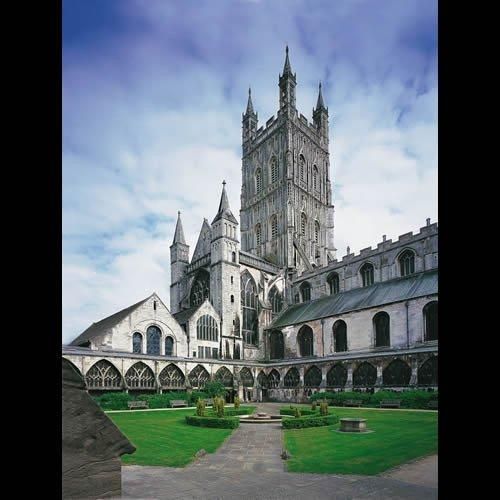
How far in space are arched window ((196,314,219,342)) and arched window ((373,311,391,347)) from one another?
16425 millimetres

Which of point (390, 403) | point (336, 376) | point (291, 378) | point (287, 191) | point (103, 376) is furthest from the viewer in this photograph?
point (287, 191)

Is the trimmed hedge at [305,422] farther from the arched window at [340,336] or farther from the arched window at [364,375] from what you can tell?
the arched window at [340,336]

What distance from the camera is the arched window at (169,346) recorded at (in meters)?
42.0

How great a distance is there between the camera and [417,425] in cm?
1961

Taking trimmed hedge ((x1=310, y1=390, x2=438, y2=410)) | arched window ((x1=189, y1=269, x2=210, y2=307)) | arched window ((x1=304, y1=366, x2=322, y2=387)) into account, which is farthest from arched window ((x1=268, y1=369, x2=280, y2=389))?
arched window ((x1=189, y1=269, x2=210, y2=307))

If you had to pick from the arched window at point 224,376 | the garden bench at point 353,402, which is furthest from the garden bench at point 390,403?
the arched window at point 224,376

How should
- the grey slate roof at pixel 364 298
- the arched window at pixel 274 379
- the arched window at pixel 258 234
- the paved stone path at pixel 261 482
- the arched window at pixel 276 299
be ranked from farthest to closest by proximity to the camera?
the arched window at pixel 258 234, the arched window at pixel 276 299, the arched window at pixel 274 379, the grey slate roof at pixel 364 298, the paved stone path at pixel 261 482

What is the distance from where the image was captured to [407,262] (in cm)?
4606

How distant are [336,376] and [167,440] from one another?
1035 inches

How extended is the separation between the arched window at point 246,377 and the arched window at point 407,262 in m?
18.8

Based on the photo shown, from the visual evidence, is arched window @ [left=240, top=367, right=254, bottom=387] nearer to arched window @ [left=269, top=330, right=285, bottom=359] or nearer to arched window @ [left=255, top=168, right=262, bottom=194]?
arched window @ [left=269, top=330, right=285, bottom=359]

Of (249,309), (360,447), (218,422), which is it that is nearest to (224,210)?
(249,309)

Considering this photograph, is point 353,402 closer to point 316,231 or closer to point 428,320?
point 428,320
